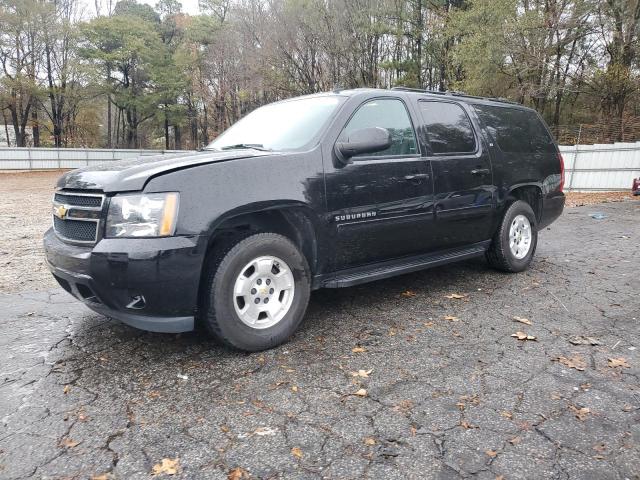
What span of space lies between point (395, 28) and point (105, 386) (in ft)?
95.1

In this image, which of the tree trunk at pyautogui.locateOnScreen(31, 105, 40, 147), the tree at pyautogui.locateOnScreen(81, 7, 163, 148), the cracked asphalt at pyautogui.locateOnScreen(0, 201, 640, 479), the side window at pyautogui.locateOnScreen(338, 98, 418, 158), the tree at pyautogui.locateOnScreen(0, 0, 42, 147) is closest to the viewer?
the cracked asphalt at pyautogui.locateOnScreen(0, 201, 640, 479)

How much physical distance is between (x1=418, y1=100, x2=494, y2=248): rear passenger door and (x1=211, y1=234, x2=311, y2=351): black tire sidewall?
5.18 feet

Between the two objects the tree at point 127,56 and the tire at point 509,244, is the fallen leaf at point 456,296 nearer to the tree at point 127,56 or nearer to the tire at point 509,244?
the tire at point 509,244

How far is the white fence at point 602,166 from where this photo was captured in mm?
14243

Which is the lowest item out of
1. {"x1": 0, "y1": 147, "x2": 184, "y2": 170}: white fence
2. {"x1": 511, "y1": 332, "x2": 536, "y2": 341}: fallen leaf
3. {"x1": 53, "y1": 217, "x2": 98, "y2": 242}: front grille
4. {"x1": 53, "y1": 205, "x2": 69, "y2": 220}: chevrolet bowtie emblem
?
{"x1": 511, "y1": 332, "x2": 536, "y2": 341}: fallen leaf

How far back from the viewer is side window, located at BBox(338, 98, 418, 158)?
3.80 metres

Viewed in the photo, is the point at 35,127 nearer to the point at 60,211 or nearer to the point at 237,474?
the point at 60,211

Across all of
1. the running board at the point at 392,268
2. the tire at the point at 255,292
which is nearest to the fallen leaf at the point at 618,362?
the running board at the point at 392,268

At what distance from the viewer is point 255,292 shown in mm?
3191

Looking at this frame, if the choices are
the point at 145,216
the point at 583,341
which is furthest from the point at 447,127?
the point at 145,216

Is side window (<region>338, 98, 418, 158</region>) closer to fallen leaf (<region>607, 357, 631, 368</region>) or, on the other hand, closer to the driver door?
the driver door

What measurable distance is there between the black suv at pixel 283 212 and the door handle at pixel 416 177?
0.01 m

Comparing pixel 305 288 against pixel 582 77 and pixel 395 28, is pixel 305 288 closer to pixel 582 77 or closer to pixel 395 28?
pixel 582 77

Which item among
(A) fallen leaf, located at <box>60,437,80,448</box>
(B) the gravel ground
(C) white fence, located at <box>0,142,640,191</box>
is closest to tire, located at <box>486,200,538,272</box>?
(A) fallen leaf, located at <box>60,437,80,448</box>
